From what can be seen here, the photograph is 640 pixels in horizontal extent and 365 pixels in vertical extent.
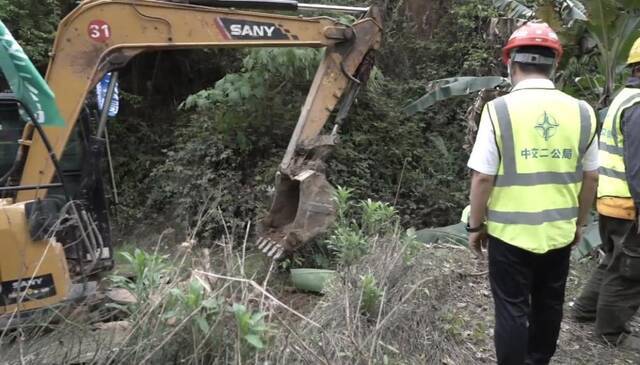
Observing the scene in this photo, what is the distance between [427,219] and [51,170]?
20.2ft

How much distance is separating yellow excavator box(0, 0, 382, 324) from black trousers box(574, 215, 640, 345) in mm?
2403

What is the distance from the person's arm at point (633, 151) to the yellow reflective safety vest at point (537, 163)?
862 millimetres

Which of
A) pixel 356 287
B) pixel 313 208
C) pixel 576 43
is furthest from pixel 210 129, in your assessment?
pixel 356 287

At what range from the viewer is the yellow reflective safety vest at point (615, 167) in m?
4.29

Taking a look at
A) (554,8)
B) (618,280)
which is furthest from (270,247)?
(554,8)

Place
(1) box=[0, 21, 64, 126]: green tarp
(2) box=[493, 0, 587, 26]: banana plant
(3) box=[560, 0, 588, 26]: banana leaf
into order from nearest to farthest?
1. (1) box=[0, 21, 64, 126]: green tarp
2. (3) box=[560, 0, 588, 26]: banana leaf
3. (2) box=[493, 0, 587, 26]: banana plant

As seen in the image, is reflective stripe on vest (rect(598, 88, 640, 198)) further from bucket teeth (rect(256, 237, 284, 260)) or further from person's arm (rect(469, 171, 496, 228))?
bucket teeth (rect(256, 237, 284, 260))

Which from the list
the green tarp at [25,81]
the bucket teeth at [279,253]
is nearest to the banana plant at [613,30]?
the bucket teeth at [279,253]

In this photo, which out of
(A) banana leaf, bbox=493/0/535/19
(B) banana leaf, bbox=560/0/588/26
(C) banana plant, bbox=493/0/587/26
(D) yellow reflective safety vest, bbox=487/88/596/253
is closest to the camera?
(D) yellow reflective safety vest, bbox=487/88/596/253

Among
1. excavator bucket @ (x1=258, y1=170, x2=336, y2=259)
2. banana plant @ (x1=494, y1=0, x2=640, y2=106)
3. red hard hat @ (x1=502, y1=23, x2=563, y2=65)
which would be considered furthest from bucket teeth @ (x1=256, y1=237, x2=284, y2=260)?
banana plant @ (x1=494, y1=0, x2=640, y2=106)

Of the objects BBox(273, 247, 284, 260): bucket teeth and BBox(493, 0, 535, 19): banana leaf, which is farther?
BBox(493, 0, 535, 19): banana leaf

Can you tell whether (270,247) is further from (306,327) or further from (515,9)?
(515,9)

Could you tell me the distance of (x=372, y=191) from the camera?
32.1 feet

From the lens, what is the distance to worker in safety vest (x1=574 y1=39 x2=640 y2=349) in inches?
169
